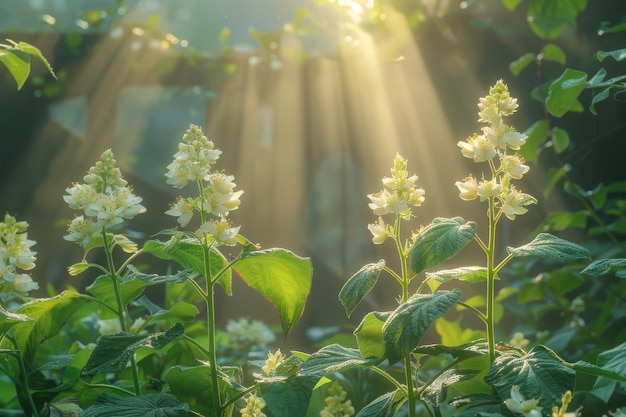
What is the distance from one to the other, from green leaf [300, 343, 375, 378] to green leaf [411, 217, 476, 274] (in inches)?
4.9

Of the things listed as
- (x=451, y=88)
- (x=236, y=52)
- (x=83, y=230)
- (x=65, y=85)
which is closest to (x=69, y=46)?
(x=65, y=85)

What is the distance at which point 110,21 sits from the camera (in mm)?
3021

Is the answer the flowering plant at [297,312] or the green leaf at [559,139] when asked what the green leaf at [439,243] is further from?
the green leaf at [559,139]

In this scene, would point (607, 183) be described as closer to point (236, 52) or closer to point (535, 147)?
point (535, 147)

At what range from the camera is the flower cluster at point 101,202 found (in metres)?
0.96

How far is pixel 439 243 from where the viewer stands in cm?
79

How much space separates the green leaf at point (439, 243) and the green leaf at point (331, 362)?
4.9 inches

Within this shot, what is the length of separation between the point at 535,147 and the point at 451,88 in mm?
603

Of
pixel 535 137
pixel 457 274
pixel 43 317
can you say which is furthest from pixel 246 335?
pixel 457 274

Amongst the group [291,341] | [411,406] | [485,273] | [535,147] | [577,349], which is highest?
[535,147]

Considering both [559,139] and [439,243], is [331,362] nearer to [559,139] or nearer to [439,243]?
[439,243]

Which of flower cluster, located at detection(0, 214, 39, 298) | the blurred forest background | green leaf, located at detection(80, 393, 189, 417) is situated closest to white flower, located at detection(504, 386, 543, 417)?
green leaf, located at detection(80, 393, 189, 417)

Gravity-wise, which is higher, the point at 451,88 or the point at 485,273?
the point at 451,88

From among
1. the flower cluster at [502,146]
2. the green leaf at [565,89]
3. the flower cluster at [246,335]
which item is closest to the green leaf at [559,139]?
the green leaf at [565,89]
